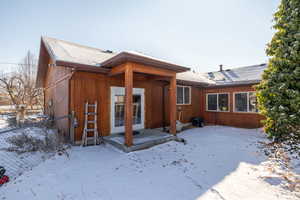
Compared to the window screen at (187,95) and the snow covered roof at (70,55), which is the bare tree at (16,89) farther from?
the window screen at (187,95)

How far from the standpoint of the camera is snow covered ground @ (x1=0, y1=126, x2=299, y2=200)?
2434 mm

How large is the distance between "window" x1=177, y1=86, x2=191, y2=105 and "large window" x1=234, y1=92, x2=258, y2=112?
271 centimetres

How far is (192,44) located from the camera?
31.4ft

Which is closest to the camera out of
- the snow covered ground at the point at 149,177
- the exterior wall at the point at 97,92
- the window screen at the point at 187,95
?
the snow covered ground at the point at 149,177

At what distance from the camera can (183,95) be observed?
866cm

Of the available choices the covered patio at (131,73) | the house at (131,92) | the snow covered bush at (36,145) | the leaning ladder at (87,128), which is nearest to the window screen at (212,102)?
the house at (131,92)

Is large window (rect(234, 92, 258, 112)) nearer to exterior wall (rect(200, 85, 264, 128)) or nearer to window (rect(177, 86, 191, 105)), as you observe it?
exterior wall (rect(200, 85, 264, 128))

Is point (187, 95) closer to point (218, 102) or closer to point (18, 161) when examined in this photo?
point (218, 102)

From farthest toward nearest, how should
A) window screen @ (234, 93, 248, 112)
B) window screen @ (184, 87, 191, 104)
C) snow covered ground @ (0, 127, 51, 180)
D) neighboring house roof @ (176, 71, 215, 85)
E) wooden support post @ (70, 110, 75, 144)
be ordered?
window screen @ (184, 87, 191, 104)
window screen @ (234, 93, 248, 112)
neighboring house roof @ (176, 71, 215, 85)
wooden support post @ (70, 110, 75, 144)
snow covered ground @ (0, 127, 51, 180)

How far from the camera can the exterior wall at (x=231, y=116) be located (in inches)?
308

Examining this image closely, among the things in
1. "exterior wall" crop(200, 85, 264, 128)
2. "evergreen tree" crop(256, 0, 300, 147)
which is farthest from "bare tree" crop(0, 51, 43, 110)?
"evergreen tree" crop(256, 0, 300, 147)

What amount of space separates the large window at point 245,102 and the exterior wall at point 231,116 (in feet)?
0.70

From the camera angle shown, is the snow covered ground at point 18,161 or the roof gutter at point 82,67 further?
the roof gutter at point 82,67

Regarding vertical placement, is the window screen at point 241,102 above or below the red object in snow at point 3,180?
above
